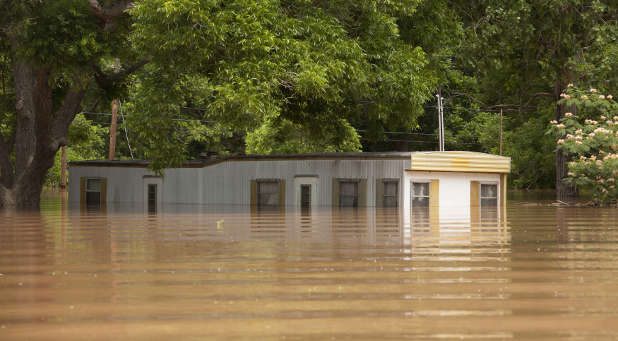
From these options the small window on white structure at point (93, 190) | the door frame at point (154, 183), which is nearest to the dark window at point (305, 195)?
the door frame at point (154, 183)

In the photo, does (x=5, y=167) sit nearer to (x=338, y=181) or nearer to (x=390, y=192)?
(x=338, y=181)

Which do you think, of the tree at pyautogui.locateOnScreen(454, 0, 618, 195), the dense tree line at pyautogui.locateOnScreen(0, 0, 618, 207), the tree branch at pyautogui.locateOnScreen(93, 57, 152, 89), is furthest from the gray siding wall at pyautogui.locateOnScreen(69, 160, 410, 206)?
the tree branch at pyautogui.locateOnScreen(93, 57, 152, 89)

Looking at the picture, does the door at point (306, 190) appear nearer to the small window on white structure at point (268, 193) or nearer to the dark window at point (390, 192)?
the small window on white structure at point (268, 193)

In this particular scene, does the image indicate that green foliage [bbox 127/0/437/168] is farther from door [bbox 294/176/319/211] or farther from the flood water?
the flood water

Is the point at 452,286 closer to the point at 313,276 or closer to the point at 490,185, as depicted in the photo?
the point at 313,276

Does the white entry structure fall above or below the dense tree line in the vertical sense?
below

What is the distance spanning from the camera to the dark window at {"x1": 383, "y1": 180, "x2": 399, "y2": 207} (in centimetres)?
3406

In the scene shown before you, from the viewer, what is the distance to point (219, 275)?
7762 millimetres

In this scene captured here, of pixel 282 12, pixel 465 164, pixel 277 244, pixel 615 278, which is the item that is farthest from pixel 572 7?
pixel 615 278

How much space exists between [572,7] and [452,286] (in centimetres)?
2683

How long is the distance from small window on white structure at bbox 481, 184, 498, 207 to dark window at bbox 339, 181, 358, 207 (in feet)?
18.0

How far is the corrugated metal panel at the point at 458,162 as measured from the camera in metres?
34.3

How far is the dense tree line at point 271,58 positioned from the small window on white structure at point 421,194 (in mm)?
2713

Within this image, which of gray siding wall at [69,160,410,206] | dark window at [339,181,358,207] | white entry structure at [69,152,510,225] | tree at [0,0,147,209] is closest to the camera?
tree at [0,0,147,209]
